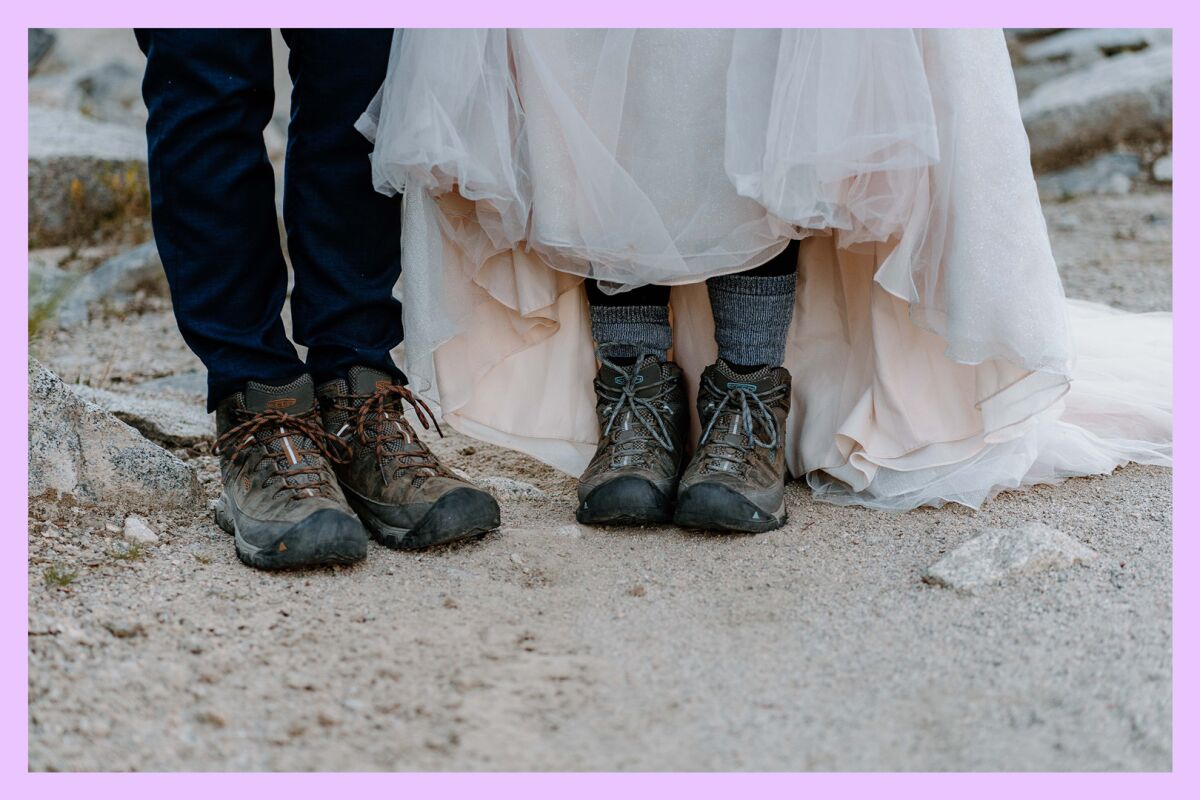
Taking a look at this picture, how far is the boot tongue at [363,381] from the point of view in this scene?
1710mm

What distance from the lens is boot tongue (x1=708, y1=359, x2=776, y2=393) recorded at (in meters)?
1.82

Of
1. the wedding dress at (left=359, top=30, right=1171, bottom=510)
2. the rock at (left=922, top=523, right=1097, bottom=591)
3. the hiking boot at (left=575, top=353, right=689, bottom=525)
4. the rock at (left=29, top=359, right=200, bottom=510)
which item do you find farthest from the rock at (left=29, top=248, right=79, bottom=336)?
the rock at (left=922, top=523, right=1097, bottom=591)

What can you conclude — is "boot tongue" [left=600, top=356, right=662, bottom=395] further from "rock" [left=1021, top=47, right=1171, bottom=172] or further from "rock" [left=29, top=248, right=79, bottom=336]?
"rock" [left=1021, top=47, right=1171, bottom=172]

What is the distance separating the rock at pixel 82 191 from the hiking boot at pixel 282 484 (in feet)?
8.77

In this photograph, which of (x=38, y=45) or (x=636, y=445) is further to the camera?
(x=38, y=45)

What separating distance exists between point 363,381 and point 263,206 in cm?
30

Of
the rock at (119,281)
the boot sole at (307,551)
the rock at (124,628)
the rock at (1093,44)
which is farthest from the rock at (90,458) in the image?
the rock at (1093,44)

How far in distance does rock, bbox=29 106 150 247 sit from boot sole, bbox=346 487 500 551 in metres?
2.81

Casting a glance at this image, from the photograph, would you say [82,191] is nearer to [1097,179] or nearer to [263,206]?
[263,206]

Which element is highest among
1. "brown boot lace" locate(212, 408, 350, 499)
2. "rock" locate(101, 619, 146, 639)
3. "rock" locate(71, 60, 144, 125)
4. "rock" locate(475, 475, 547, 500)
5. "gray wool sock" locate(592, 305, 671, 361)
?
"rock" locate(71, 60, 144, 125)

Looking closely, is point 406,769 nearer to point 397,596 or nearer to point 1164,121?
point 397,596

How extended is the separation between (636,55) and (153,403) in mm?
1374

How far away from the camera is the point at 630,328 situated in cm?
186

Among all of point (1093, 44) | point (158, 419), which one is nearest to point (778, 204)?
point (158, 419)
